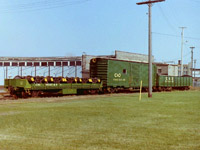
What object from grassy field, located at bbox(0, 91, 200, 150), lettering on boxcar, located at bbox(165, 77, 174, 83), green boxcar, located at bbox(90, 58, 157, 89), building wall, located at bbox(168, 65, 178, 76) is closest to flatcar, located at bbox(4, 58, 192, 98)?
green boxcar, located at bbox(90, 58, 157, 89)

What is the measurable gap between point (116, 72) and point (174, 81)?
1805 cm

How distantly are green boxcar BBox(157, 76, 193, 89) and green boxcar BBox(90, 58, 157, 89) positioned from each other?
691 centimetres

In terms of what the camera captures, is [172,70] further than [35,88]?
Yes

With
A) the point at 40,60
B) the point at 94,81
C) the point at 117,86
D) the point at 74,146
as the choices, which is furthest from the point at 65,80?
the point at 40,60

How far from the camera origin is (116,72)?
110 feet

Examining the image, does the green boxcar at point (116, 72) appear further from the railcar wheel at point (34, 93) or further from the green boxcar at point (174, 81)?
the railcar wheel at point (34, 93)

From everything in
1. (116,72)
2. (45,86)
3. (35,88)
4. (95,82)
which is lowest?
(35,88)

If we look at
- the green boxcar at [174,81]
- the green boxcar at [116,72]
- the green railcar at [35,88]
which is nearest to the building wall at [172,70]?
the green boxcar at [174,81]

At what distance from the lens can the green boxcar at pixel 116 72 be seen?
107ft

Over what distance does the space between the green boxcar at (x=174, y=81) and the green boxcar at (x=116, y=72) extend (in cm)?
691

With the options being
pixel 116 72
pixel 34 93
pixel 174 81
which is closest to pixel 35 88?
pixel 34 93

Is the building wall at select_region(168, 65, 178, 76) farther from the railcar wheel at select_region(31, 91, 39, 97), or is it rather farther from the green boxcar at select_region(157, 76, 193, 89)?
the railcar wheel at select_region(31, 91, 39, 97)

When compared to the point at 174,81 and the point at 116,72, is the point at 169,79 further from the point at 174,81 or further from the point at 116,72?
the point at 116,72

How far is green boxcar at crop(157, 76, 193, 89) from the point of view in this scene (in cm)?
4312
